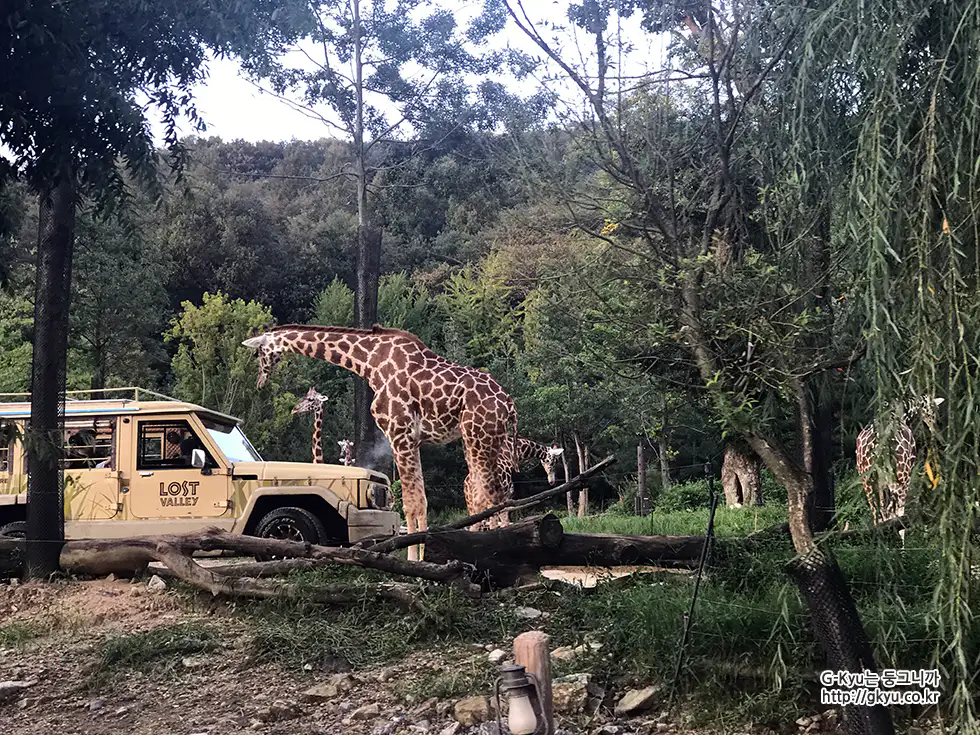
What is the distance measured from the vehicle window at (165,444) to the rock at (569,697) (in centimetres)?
605

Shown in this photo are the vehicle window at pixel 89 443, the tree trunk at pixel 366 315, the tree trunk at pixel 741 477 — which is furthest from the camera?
the tree trunk at pixel 741 477

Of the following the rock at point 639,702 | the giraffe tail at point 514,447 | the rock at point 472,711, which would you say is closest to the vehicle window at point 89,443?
the giraffe tail at point 514,447

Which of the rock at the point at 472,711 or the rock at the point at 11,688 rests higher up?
the rock at the point at 472,711

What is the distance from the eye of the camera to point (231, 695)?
550cm

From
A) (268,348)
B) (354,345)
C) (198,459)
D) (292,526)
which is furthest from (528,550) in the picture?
(268,348)

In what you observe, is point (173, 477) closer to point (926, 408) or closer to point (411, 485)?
point (411, 485)

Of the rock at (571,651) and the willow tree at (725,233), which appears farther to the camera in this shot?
the rock at (571,651)

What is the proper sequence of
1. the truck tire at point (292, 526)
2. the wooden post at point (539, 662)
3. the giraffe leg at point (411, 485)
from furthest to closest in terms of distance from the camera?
the truck tire at point (292, 526), the giraffe leg at point (411, 485), the wooden post at point (539, 662)

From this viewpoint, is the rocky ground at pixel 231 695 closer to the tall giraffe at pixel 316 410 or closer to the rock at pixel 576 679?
the rock at pixel 576 679

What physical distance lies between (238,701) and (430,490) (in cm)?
1378

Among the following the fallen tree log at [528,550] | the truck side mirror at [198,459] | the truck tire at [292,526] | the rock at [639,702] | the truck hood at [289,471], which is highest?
the truck side mirror at [198,459]

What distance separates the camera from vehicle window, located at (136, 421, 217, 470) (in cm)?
994

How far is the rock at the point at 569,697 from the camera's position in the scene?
4820mm

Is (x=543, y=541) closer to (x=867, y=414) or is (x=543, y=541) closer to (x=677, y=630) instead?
(x=677, y=630)
